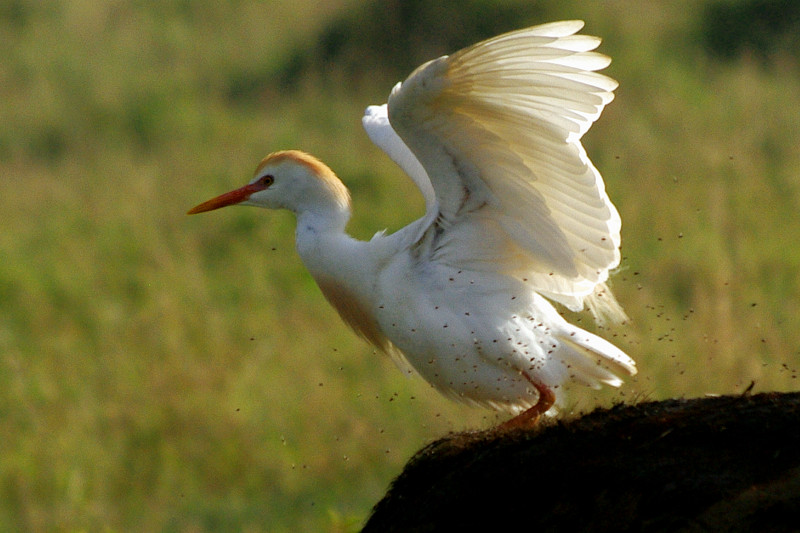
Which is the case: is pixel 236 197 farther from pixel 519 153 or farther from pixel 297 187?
pixel 519 153

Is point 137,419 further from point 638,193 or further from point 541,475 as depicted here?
point 541,475

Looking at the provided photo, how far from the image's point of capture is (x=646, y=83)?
41.8 ft

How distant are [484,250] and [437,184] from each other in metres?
0.34

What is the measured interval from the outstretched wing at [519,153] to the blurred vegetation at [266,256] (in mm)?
562

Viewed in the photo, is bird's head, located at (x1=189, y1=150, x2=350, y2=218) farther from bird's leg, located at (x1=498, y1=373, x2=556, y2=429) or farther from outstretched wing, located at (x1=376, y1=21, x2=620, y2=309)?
bird's leg, located at (x1=498, y1=373, x2=556, y2=429)

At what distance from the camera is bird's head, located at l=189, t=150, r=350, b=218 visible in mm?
5090

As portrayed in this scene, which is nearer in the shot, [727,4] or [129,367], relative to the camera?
[129,367]

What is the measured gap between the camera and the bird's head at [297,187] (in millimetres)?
5090

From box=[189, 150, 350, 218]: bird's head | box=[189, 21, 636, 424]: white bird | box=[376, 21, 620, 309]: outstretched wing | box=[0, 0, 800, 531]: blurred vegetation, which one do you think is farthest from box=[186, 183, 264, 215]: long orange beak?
box=[0, 0, 800, 531]: blurred vegetation

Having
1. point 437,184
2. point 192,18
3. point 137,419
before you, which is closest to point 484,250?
point 437,184

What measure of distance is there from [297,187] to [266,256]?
542 centimetres

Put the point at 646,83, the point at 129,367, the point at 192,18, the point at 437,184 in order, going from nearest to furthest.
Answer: the point at 437,184, the point at 129,367, the point at 646,83, the point at 192,18

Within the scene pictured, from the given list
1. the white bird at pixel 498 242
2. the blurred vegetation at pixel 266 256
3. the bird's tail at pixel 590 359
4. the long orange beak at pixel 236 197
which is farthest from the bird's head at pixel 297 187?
the blurred vegetation at pixel 266 256

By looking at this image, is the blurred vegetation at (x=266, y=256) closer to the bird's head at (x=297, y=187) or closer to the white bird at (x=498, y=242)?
the white bird at (x=498, y=242)
